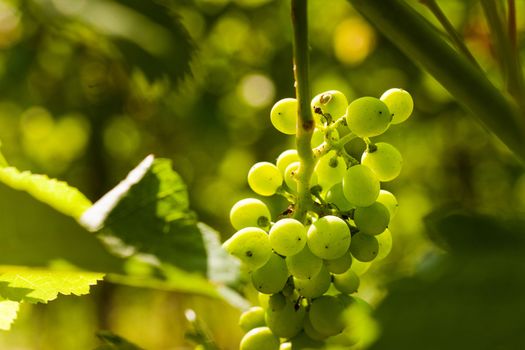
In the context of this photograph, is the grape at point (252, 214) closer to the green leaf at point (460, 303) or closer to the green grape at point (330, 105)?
the green grape at point (330, 105)

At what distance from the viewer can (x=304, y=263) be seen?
0.51m

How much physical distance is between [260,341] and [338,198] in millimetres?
121

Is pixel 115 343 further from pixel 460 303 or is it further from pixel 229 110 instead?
pixel 229 110

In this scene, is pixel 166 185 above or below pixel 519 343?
above

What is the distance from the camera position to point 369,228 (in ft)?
1.74

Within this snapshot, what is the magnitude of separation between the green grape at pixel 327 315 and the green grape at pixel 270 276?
0.03 meters

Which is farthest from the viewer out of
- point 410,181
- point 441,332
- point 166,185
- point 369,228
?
point 410,181

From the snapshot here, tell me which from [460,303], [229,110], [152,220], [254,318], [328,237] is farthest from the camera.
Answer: [229,110]

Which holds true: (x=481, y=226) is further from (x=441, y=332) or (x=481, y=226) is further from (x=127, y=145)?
(x=127, y=145)

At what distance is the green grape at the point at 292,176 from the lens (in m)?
0.54

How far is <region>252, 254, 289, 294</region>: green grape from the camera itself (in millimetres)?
522

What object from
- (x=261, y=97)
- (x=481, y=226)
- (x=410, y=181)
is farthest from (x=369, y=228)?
(x=410, y=181)

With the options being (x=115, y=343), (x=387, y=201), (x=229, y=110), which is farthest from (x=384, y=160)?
(x=229, y=110)

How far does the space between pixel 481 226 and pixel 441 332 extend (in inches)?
2.8
